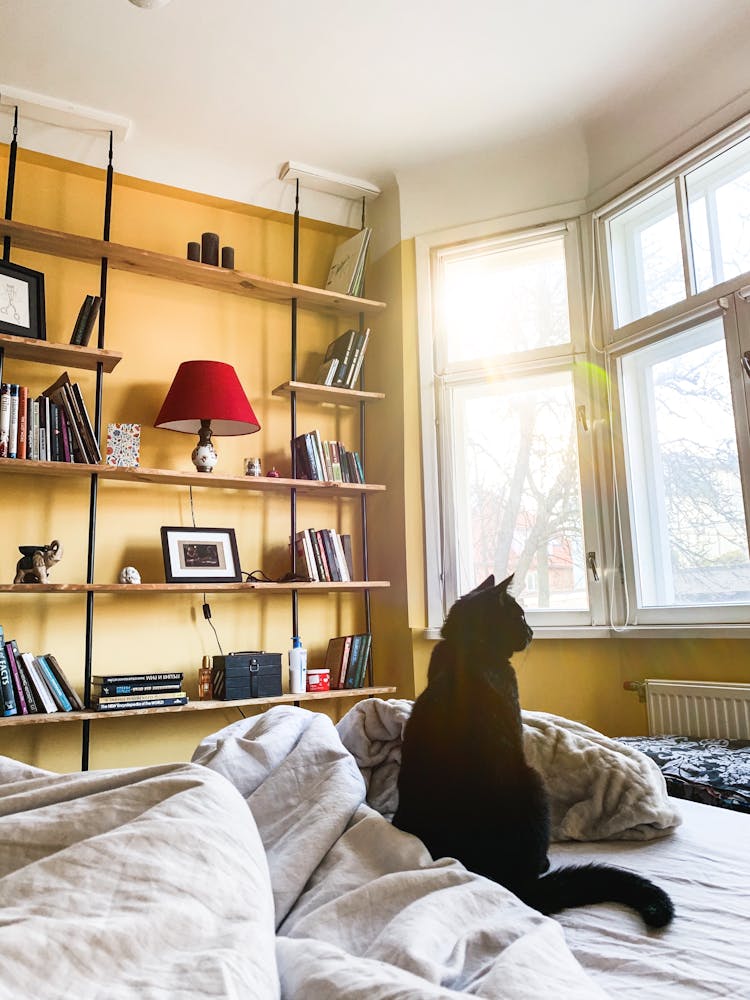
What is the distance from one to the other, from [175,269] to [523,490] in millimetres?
1823

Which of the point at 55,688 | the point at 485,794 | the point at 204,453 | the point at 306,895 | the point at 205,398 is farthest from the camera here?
the point at 204,453

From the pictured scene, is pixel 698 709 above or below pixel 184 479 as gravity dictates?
below

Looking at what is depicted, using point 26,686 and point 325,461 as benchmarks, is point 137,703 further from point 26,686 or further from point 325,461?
point 325,461

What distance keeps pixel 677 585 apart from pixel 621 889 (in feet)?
7.11

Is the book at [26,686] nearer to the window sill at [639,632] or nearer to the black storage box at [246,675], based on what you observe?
the black storage box at [246,675]

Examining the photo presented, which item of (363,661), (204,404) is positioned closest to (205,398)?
(204,404)

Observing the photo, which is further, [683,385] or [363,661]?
[363,661]

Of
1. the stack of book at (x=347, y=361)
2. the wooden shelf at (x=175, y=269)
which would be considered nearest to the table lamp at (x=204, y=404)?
the wooden shelf at (x=175, y=269)

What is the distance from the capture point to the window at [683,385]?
2711 millimetres

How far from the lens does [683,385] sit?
2945mm

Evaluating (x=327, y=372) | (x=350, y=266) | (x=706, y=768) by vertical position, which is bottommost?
(x=706, y=768)

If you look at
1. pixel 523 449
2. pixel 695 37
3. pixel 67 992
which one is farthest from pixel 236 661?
pixel 695 37

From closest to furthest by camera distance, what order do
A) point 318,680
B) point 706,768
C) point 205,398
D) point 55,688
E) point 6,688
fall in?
point 706,768 < point 6,688 < point 55,688 < point 205,398 < point 318,680

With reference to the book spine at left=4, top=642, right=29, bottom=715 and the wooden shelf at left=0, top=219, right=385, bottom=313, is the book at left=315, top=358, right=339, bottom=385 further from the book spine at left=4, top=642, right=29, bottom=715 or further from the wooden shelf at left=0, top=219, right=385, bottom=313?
the book spine at left=4, top=642, right=29, bottom=715
